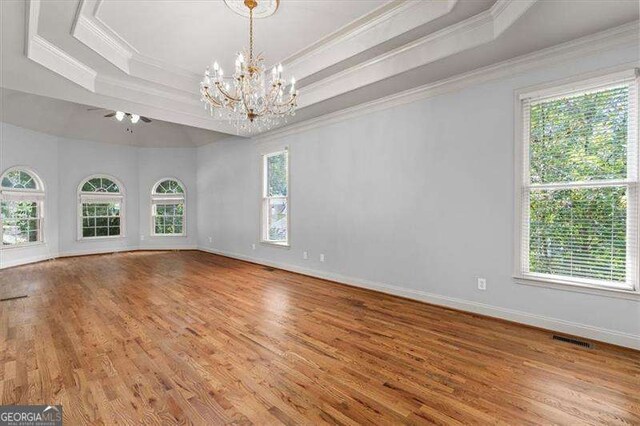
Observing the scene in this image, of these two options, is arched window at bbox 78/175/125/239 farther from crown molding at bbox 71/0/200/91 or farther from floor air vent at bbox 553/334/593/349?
floor air vent at bbox 553/334/593/349

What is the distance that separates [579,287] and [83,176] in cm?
1018

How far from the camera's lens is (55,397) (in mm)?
1976

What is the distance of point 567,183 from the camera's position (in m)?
3.01

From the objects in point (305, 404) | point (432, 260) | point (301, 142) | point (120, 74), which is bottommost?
point (305, 404)

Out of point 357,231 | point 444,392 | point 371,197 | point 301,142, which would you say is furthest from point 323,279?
point 444,392

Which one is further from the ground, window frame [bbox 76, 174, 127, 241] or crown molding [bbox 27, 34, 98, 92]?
crown molding [bbox 27, 34, 98, 92]

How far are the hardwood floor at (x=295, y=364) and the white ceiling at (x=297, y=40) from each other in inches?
115

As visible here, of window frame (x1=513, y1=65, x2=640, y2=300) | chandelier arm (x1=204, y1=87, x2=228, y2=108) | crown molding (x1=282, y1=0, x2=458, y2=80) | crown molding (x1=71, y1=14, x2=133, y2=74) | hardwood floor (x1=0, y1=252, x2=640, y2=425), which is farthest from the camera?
crown molding (x1=71, y1=14, x2=133, y2=74)

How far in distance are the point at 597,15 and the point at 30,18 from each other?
5.14 m

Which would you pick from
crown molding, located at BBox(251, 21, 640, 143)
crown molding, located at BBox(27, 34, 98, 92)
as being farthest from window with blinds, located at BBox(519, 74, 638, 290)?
crown molding, located at BBox(27, 34, 98, 92)

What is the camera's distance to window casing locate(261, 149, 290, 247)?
6.13 m

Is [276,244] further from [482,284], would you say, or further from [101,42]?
[101,42]

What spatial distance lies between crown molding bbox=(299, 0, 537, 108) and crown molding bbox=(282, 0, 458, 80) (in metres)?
0.28

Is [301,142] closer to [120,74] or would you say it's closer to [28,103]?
[120,74]
